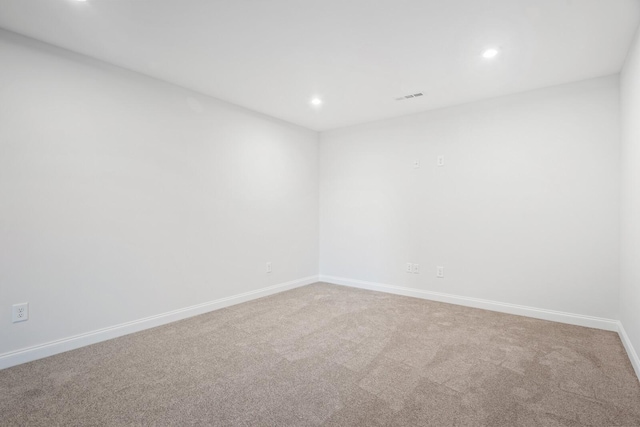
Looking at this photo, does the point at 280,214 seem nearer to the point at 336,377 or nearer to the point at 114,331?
the point at 114,331

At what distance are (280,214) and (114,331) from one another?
2338mm

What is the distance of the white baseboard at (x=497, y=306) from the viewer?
2994 mm

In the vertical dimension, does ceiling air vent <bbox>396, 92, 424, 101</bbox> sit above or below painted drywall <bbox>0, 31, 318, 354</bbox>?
above

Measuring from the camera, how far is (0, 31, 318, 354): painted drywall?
2311 mm

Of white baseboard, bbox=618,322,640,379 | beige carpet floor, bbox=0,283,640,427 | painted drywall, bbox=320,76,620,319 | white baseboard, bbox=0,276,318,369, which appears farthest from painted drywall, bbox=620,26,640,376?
white baseboard, bbox=0,276,318,369

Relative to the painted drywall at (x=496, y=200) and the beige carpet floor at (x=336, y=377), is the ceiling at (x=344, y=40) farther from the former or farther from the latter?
the beige carpet floor at (x=336, y=377)

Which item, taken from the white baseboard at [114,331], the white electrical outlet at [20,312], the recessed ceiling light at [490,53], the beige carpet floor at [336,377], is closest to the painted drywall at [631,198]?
the beige carpet floor at [336,377]

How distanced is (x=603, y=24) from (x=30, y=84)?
165 inches

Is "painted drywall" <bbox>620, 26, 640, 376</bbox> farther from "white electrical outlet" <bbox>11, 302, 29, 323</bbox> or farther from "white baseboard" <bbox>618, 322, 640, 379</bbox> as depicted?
"white electrical outlet" <bbox>11, 302, 29, 323</bbox>

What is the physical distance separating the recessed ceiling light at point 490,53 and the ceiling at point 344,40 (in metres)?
0.05

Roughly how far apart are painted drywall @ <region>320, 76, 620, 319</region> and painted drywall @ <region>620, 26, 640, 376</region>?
0.74 ft

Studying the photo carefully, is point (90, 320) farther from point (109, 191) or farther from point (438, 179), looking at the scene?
point (438, 179)

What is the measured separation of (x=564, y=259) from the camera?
3158 mm

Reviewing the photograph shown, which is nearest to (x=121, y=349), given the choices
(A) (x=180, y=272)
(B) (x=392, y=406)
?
(A) (x=180, y=272)
